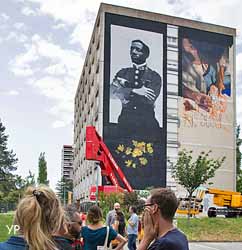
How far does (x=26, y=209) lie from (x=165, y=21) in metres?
65.5

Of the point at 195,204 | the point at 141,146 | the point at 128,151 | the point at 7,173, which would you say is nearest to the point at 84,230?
the point at 195,204

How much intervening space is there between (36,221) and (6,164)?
327ft

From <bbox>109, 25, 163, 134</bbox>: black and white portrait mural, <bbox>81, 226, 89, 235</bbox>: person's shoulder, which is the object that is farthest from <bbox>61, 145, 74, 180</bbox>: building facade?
<bbox>81, 226, 89, 235</bbox>: person's shoulder

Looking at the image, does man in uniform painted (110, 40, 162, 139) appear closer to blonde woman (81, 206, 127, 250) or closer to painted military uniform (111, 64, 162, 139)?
painted military uniform (111, 64, 162, 139)

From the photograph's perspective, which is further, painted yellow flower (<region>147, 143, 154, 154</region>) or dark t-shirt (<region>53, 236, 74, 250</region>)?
painted yellow flower (<region>147, 143, 154, 154</region>)

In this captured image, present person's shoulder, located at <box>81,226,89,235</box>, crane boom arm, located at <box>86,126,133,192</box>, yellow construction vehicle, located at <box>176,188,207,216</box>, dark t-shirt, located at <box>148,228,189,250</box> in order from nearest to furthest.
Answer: dark t-shirt, located at <box>148,228,189,250</box> → person's shoulder, located at <box>81,226,89,235</box> → crane boom arm, located at <box>86,126,133,192</box> → yellow construction vehicle, located at <box>176,188,207,216</box>

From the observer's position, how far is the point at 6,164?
100 m

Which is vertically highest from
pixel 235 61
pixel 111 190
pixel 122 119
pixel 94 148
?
pixel 235 61

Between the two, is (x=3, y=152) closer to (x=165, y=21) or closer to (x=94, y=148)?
(x=165, y=21)

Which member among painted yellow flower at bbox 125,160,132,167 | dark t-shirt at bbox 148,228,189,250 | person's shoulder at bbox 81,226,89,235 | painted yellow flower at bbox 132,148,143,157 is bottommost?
person's shoulder at bbox 81,226,89,235

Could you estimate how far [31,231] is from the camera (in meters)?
2.87

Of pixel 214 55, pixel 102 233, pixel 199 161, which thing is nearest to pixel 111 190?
pixel 199 161

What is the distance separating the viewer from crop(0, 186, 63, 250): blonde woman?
2855 millimetres

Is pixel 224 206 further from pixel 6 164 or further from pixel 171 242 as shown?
pixel 6 164
